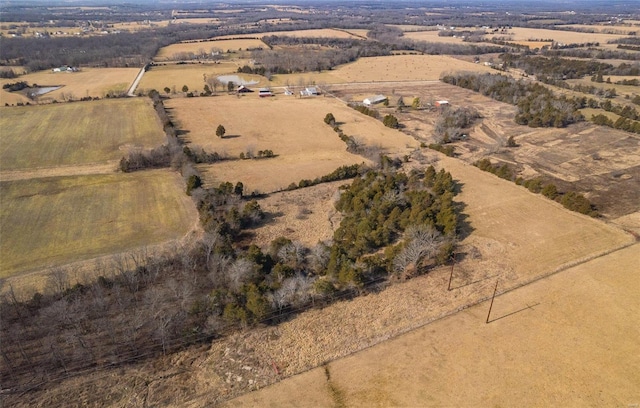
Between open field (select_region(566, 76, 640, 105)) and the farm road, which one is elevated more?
open field (select_region(566, 76, 640, 105))

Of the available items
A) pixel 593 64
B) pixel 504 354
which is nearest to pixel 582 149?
pixel 504 354

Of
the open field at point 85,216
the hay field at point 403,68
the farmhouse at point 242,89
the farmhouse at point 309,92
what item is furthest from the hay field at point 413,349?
the hay field at point 403,68

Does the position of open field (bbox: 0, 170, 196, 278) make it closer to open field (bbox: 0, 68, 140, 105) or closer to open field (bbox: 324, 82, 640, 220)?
open field (bbox: 324, 82, 640, 220)

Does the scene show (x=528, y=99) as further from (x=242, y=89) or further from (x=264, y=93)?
(x=242, y=89)

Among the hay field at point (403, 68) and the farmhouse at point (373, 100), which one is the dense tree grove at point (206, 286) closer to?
the farmhouse at point (373, 100)

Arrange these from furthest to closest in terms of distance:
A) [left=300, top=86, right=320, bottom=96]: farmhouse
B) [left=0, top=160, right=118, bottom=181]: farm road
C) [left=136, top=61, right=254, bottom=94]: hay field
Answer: [left=136, top=61, right=254, bottom=94]: hay field, [left=300, top=86, right=320, bottom=96]: farmhouse, [left=0, top=160, right=118, bottom=181]: farm road

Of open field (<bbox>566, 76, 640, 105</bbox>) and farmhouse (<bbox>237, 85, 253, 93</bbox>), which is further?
farmhouse (<bbox>237, 85, 253, 93</bbox>)

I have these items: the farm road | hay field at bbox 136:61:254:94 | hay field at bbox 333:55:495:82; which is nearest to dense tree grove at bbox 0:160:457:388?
the farm road
